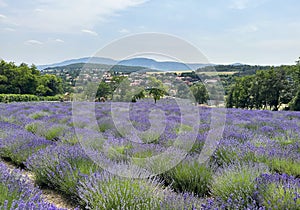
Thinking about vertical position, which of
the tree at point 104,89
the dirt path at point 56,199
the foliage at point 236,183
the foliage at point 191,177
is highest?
the tree at point 104,89

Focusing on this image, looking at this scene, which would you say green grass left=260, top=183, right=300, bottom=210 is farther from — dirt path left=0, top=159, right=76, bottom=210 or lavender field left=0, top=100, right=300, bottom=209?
dirt path left=0, top=159, right=76, bottom=210

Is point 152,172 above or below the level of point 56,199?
above

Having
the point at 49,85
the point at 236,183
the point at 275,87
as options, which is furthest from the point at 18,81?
the point at 236,183

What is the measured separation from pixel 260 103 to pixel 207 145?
98.1 ft

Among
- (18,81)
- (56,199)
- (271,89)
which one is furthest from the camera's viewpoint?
(18,81)

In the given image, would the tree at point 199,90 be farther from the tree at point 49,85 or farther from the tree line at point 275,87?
the tree at point 49,85

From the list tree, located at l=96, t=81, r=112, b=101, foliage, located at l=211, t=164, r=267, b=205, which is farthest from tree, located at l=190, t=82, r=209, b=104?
foliage, located at l=211, t=164, r=267, b=205

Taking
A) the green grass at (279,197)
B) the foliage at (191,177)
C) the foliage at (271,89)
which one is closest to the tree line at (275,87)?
the foliage at (271,89)

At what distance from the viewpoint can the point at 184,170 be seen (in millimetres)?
3137

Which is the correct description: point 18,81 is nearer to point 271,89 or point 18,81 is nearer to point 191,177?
point 271,89

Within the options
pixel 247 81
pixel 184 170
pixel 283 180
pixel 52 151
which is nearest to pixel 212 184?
pixel 184 170

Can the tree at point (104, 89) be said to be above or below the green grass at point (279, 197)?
above

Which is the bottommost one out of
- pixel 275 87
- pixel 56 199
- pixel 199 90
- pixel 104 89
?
pixel 56 199

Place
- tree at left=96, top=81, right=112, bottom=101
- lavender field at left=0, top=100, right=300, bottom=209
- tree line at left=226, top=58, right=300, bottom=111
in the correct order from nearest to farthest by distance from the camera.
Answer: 1. lavender field at left=0, top=100, right=300, bottom=209
2. tree at left=96, top=81, right=112, bottom=101
3. tree line at left=226, top=58, right=300, bottom=111
